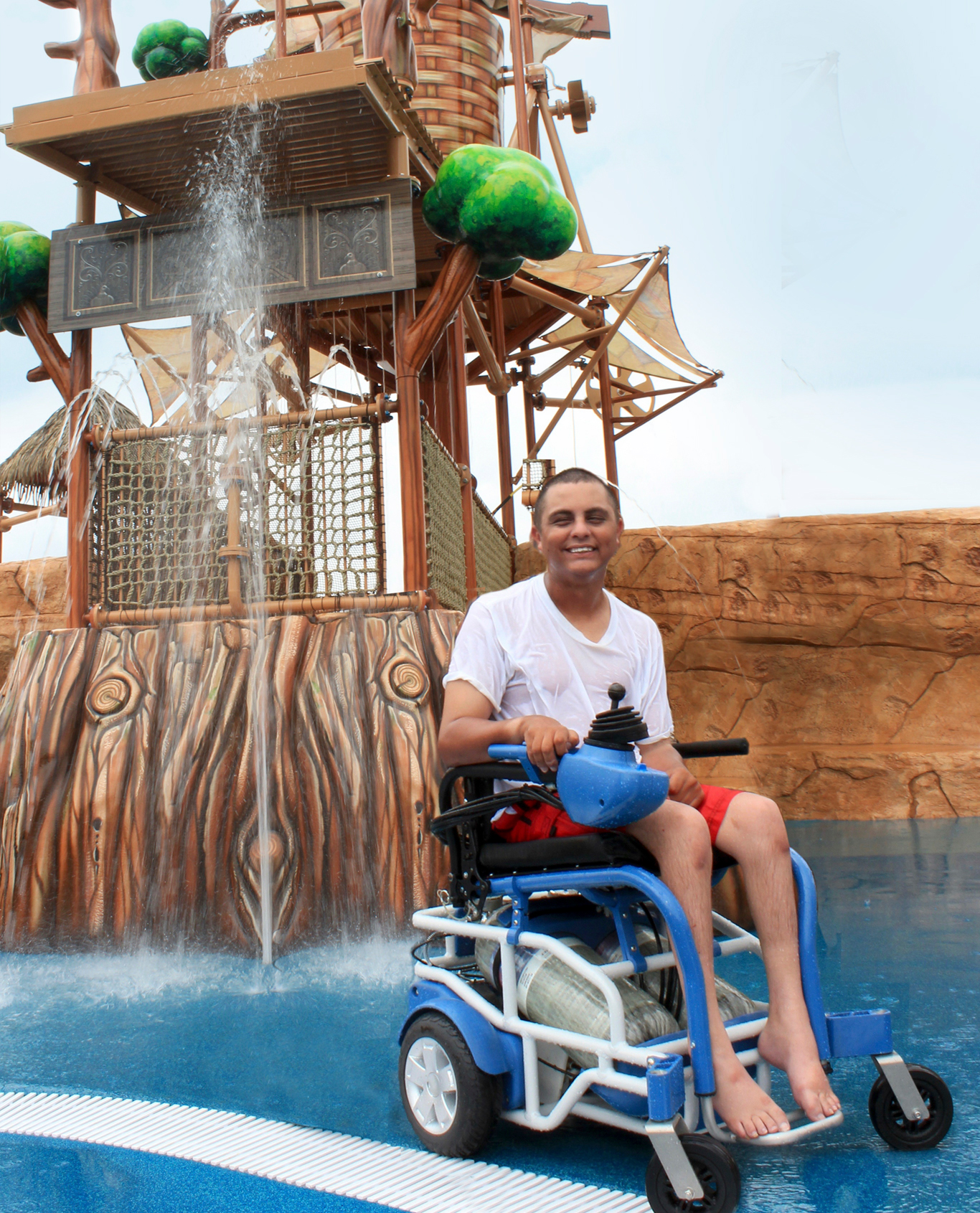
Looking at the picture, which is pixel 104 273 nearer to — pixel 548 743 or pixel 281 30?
pixel 281 30

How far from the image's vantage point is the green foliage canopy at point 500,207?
4902 mm

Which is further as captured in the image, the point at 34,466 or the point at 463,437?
the point at 34,466

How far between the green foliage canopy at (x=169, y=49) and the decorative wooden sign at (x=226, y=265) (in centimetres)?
215

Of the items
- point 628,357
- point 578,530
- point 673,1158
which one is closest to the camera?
point 673,1158

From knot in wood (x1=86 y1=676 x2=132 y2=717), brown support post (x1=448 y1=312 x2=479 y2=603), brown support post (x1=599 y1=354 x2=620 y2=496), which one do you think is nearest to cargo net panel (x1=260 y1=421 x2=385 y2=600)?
knot in wood (x1=86 y1=676 x2=132 y2=717)

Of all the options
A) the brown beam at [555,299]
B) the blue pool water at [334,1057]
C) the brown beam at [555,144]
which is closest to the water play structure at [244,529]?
the blue pool water at [334,1057]

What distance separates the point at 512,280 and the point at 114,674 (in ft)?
20.0

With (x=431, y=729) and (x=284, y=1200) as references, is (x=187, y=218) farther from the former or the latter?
(x=284, y=1200)

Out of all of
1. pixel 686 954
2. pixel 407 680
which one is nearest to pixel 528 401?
pixel 407 680

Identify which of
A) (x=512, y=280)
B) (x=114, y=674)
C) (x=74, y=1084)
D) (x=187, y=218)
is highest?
(x=512, y=280)

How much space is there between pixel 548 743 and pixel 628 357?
13.1m

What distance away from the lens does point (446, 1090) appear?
1943 mm

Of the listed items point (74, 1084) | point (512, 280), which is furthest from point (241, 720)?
point (512, 280)

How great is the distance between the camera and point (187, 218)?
17.3 ft
